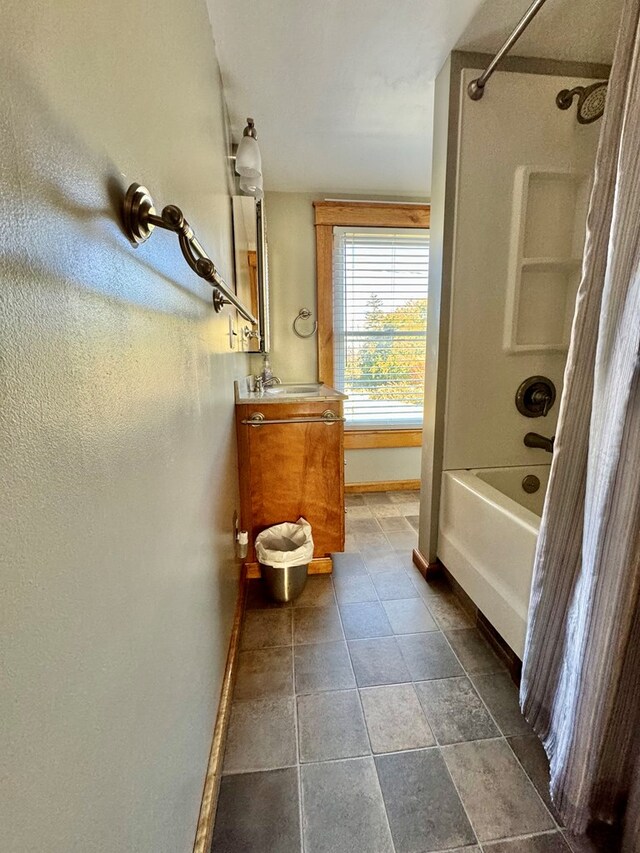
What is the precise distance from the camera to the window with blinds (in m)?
2.95

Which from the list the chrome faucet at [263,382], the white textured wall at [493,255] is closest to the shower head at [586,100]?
the white textured wall at [493,255]

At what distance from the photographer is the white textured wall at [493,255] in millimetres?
→ 1553

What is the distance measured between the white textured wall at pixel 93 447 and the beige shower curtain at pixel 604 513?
34.9 inches

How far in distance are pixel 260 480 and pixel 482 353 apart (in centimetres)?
119

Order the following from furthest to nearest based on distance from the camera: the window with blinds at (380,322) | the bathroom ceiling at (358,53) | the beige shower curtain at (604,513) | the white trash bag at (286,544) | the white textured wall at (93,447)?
the window with blinds at (380,322)
the white trash bag at (286,544)
the bathroom ceiling at (358,53)
the beige shower curtain at (604,513)
the white textured wall at (93,447)

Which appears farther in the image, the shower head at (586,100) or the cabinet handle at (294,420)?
the cabinet handle at (294,420)

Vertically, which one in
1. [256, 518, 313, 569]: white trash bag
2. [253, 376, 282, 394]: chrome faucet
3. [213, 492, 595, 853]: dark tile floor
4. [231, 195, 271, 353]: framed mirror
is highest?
[231, 195, 271, 353]: framed mirror

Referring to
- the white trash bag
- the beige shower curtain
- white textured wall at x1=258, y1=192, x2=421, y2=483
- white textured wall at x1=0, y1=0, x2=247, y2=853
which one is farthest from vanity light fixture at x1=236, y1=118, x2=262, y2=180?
the white trash bag

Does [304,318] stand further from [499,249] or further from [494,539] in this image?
[494,539]

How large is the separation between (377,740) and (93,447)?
124 centimetres

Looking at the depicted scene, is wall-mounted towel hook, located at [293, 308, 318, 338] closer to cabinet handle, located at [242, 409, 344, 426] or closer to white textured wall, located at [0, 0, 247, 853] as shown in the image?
cabinet handle, located at [242, 409, 344, 426]

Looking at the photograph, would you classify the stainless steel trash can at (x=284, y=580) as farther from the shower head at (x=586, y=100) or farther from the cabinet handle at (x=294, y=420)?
the shower head at (x=586, y=100)

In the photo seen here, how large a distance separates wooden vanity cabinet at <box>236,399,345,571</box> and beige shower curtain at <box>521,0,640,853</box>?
1.05 m

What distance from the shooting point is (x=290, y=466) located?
190cm
